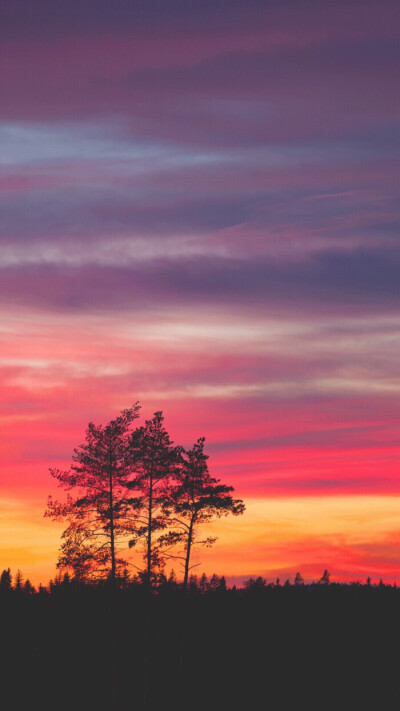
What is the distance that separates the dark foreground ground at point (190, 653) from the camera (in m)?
60.9

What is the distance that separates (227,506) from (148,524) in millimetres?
3844

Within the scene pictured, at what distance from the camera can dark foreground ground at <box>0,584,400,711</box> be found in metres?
60.9

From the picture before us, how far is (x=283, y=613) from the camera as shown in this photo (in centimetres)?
18862

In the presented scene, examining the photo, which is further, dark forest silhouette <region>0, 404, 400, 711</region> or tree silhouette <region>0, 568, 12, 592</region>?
tree silhouette <region>0, 568, 12, 592</region>

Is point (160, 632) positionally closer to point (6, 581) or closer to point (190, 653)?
point (190, 653)

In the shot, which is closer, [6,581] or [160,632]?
[160,632]

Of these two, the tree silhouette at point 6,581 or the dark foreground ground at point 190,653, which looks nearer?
the dark foreground ground at point 190,653

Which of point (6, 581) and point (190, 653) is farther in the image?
point (6, 581)

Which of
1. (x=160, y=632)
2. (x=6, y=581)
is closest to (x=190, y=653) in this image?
(x=160, y=632)

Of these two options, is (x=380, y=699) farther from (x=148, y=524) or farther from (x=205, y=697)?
(x=148, y=524)

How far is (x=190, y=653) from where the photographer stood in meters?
103

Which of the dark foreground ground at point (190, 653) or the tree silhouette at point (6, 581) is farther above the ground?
the tree silhouette at point (6, 581)

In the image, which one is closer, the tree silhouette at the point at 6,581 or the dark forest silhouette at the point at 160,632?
the dark forest silhouette at the point at 160,632

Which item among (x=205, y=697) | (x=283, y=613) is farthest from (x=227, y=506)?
(x=283, y=613)
